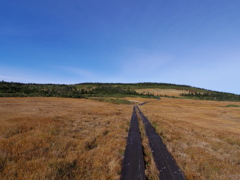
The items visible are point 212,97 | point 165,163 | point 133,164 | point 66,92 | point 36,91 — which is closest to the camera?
point 133,164

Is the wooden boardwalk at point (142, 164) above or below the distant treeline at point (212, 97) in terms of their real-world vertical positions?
below

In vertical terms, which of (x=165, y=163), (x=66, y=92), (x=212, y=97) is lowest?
(x=165, y=163)

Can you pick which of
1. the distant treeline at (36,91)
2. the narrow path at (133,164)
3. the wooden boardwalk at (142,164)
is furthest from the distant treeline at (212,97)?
the narrow path at (133,164)

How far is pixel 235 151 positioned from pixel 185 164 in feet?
19.9

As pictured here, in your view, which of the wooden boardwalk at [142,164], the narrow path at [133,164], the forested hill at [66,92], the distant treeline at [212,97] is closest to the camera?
the narrow path at [133,164]

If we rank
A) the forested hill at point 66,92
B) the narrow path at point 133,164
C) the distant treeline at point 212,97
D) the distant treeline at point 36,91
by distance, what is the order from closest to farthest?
1. the narrow path at point 133,164
2. the distant treeline at point 36,91
3. the forested hill at point 66,92
4. the distant treeline at point 212,97

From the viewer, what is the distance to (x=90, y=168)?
6.69 metres

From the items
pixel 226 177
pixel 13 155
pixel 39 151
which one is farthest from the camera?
pixel 39 151

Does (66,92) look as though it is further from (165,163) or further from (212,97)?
(212,97)

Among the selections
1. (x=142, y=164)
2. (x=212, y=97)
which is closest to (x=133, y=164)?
(x=142, y=164)

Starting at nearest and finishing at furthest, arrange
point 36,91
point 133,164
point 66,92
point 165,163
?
1. point 133,164
2. point 165,163
3. point 36,91
4. point 66,92

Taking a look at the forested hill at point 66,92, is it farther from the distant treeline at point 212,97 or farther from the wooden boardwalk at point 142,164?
the wooden boardwalk at point 142,164

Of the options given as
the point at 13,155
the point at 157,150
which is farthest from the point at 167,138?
the point at 13,155

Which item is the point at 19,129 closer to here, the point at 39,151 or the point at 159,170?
the point at 39,151
